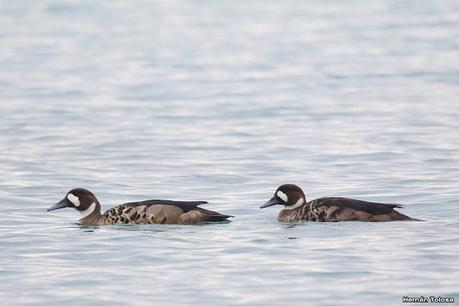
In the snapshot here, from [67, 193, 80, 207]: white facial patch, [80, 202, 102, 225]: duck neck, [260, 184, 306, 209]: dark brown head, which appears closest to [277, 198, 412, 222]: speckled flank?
[260, 184, 306, 209]: dark brown head

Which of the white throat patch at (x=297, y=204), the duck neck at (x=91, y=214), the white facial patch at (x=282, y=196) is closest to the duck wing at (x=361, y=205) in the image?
the white throat patch at (x=297, y=204)

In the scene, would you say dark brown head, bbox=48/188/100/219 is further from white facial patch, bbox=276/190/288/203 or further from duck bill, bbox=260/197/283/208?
white facial patch, bbox=276/190/288/203

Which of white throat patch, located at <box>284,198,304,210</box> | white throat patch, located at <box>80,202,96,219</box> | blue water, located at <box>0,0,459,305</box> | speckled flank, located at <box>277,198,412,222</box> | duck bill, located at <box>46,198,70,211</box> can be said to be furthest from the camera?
duck bill, located at <box>46,198,70,211</box>

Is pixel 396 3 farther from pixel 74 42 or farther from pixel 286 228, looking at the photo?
pixel 286 228

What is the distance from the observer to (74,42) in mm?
45031

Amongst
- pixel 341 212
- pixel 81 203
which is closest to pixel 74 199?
pixel 81 203

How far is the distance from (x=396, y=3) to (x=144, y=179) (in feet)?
127

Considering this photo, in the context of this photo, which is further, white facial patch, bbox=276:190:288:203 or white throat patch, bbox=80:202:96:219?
white throat patch, bbox=80:202:96:219

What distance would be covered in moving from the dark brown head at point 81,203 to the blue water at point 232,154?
305mm

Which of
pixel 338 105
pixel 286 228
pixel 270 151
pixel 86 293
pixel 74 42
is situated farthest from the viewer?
pixel 74 42

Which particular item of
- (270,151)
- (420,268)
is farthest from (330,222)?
(270,151)

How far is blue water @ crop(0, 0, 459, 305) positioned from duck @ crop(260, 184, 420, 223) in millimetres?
223

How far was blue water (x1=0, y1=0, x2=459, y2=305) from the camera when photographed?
1343cm

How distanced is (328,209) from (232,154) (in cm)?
678
